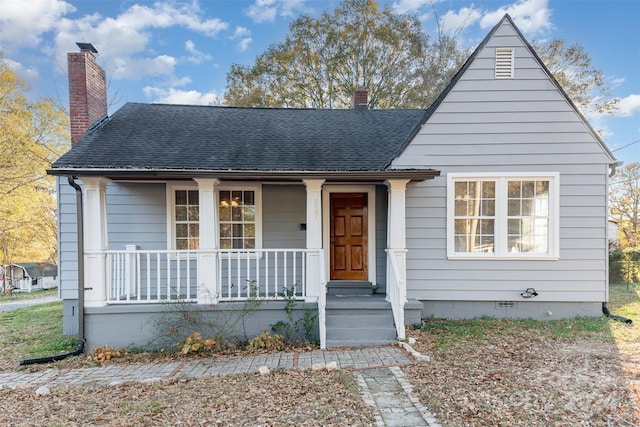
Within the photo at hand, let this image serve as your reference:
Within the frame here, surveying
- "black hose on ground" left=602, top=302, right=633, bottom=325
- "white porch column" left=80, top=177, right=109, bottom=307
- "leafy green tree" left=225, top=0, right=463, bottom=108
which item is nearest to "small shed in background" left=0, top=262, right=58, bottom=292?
"leafy green tree" left=225, top=0, right=463, bottom=108

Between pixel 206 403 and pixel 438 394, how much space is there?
2486 millimetres

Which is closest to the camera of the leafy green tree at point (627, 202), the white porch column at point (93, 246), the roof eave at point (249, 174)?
the roof eave at point (249, 174)

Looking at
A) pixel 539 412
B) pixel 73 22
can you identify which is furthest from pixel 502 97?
pixel 73 22

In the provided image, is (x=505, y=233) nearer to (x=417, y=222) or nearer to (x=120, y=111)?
(x=417, y=222)

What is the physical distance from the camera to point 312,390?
371cm

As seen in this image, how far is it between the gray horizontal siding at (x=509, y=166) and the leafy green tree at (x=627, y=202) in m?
15.0

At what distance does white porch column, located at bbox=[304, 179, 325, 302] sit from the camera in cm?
565

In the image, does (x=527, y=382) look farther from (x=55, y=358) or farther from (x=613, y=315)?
(x=55, y=358)

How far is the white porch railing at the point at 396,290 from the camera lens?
5293 millimetres

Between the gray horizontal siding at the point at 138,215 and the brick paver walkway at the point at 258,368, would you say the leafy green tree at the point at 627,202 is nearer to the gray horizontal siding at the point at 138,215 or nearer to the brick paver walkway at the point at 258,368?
the brick paver walkway at the point at 258,368

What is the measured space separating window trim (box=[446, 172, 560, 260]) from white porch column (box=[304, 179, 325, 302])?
8.65 ft

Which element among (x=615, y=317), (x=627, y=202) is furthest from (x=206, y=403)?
(x=627, y=202)

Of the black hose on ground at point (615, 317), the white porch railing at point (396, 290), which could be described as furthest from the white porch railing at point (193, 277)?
the black hose on ground at point (615, 317)

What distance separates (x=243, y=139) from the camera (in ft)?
24.4
